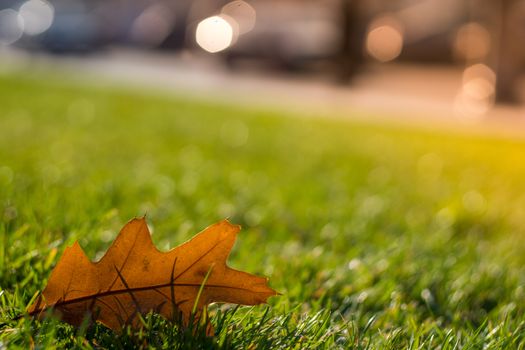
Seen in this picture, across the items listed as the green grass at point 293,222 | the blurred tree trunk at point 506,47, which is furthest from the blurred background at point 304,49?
the green grass at point 293,222

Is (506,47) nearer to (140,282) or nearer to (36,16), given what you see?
(140,282)

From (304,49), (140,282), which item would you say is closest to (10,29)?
(304,49)

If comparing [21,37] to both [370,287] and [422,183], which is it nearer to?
[422,183]

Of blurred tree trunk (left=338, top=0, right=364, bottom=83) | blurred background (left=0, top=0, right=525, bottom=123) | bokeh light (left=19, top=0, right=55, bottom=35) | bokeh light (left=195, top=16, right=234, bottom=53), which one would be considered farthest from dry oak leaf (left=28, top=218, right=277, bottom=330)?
bokeh light (left=19, top=0, right=55, bottom=35)

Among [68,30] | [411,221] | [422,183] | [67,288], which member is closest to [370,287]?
[67,288]

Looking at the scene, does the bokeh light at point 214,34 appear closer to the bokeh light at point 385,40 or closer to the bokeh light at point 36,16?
the bokeh light at point 385,40

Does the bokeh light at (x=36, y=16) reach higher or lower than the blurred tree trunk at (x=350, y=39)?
lower
